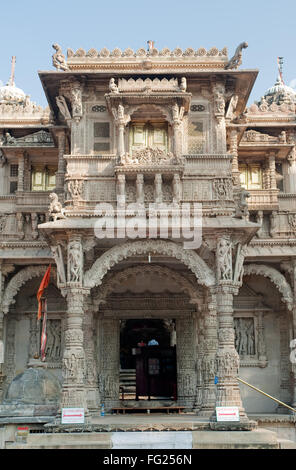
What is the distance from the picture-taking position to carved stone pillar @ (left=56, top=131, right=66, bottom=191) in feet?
66.5

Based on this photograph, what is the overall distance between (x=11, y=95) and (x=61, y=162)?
6.46 metres

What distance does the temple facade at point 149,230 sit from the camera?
54.2ft

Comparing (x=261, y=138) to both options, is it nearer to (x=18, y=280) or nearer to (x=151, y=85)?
(x=151, y=85)

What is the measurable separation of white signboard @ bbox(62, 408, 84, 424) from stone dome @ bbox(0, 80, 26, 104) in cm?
1305

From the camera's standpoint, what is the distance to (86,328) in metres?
18.6

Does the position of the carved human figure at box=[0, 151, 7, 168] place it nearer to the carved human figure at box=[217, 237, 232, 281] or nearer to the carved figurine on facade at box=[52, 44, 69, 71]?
the carved figurine on facade at box=[52, 44, 69, 71]

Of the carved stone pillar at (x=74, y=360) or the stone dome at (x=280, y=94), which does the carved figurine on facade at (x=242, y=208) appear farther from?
the stone dome at (x=280, y=94)

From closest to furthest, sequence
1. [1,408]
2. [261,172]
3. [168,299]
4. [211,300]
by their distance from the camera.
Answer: [1,408]
[211,300]
[168,299]
[261,172]

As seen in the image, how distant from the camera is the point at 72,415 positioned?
49.9 ft

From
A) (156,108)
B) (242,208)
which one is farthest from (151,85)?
(242,208)

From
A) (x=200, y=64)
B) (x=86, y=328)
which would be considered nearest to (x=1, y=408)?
(x=86, y=328)

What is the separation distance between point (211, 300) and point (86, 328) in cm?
375

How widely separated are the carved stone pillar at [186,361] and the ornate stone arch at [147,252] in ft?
15.7
